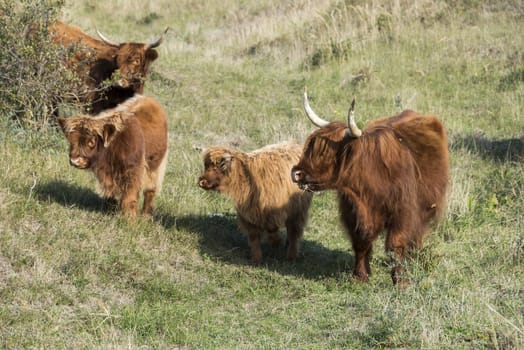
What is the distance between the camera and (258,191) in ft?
25.0

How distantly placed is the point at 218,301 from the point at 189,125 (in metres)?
5.92

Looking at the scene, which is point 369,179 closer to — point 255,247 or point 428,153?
point 428,153

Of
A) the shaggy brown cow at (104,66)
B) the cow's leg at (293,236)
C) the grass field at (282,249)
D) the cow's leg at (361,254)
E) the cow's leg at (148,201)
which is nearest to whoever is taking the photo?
the grass field at (282,249)

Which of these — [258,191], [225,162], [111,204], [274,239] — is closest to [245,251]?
Answer: [274,239]

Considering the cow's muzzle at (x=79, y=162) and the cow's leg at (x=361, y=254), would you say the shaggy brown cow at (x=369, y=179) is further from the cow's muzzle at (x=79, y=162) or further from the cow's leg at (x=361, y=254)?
the cow's muzzle at (x=79, y=162)

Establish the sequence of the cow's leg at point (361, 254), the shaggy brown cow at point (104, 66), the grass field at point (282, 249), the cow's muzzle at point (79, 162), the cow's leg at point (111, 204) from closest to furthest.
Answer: the grass field at point (282, 249), the cow's leg at point (361, 254), the cow's muzzle at point (79, 162), the cow's leg at point (111, 204), the shaggy brown cow at point (104, 66)

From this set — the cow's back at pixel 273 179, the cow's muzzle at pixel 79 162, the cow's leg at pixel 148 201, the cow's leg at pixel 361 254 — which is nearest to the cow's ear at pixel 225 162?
the cow's back at pixel 273 179

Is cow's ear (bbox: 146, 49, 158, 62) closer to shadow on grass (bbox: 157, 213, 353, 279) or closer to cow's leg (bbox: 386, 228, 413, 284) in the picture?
shadow on grass (bbox: 157, 213, 353, 279)

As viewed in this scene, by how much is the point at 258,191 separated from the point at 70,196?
2.06m

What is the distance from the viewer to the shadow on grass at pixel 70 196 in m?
7.87

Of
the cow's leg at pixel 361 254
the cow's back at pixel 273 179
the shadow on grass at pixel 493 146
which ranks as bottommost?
the shadow on grass at pixel 493 146

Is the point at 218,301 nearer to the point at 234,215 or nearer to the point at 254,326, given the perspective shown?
the point at 254,326

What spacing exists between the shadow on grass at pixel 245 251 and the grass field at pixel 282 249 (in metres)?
0.03

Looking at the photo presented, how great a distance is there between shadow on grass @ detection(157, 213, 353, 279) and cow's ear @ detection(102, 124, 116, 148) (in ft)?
3.66
